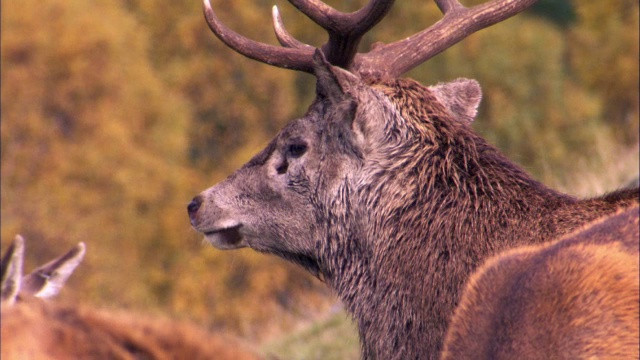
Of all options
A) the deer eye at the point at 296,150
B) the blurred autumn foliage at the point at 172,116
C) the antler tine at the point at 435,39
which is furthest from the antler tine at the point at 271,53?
the blurred autumn foliage at the point at 172,116

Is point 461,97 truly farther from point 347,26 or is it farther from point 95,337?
point 95,337

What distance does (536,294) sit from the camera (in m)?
3.29

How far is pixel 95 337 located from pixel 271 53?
256cm

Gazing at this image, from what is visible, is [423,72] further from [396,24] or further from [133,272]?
[133,272]

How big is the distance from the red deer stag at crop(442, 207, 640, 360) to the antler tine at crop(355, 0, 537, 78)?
198cm

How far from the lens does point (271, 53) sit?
534 cm

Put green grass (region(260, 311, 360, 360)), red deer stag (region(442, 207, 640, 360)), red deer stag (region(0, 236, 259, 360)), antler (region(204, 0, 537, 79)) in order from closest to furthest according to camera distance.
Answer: red deer stag (region(0, 236, 259, 360)), red deer stag (region(442, 207, 640, 360)), antler (region(204, 0, 537, 79)), green grass (region(260, 311, 360, 360))

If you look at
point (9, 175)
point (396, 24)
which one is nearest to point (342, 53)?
point (9, 175)

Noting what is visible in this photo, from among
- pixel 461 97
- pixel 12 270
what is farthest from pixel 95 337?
pixel 461 97

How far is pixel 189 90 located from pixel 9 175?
712cm

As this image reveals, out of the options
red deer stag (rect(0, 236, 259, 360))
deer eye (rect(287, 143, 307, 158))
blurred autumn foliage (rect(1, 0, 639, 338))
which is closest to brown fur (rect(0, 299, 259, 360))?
red deer stag (rect(0, 236, 259, 360))

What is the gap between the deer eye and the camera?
513 cm

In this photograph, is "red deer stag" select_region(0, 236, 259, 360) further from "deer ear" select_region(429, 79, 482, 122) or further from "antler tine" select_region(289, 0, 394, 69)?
"deer ear" select_region(429, 79, 482, 122)

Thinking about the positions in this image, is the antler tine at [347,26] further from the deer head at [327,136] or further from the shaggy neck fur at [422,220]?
the shaggy neck fur at [422,220]
